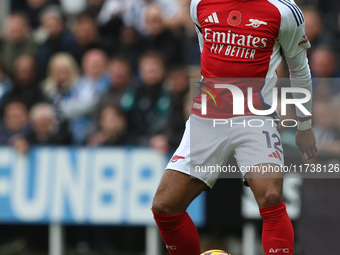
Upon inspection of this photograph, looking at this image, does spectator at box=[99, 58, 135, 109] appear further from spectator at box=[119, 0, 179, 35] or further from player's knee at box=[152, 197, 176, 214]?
player's knee at box=[152, 197, 176, 214]

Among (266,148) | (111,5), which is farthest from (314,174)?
(111,5)

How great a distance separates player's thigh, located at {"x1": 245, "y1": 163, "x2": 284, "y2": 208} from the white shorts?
Answer: 0.08 metres

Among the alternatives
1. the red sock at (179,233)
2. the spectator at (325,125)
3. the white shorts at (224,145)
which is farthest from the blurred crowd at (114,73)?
the red sock at (179,233)

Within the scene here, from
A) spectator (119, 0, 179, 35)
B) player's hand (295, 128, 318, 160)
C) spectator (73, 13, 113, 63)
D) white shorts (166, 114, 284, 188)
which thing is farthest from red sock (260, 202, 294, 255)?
spectator (73, 13, 113, 63)

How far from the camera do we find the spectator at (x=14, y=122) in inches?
361

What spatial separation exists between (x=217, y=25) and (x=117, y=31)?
4975 millimetres

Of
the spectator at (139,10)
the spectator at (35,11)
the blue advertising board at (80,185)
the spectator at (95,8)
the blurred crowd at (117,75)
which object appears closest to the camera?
the blurred crowd at (117,75)

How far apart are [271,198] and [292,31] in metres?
1.22

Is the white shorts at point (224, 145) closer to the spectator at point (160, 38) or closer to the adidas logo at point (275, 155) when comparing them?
the adidas logo at point (275, 155)

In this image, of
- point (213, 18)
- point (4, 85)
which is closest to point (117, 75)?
point (4, 85)

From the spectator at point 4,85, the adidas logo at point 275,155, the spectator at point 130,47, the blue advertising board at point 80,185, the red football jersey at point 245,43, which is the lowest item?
the blue advertising board at point 80,185

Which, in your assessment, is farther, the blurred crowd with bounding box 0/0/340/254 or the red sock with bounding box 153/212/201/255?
the blurred crowd with bounding box 0/0/340/254

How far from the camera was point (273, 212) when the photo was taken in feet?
16.7

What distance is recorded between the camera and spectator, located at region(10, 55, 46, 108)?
965cm
